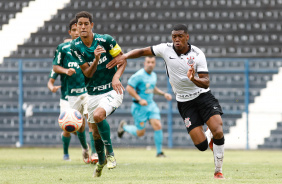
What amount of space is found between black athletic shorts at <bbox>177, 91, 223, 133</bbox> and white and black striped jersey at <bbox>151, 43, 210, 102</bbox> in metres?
0.07

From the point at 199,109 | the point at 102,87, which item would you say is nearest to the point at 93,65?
the point at 102,87

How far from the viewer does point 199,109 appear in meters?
7.20

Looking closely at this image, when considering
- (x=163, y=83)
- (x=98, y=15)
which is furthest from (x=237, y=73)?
(x=98, y=15)

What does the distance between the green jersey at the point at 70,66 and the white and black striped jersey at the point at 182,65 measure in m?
2.86

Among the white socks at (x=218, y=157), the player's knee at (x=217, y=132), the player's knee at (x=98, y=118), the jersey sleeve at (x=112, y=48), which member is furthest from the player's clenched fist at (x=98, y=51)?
the white socks at (x=218, y=157)

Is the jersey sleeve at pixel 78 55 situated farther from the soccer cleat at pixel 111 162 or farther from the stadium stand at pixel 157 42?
the stadium stand at pixel 157 42

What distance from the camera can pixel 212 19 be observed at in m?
18.2

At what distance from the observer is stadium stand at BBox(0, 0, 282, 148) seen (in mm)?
16203

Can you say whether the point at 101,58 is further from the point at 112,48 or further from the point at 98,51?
the point at 98,51

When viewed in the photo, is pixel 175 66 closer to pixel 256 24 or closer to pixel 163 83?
pixel 163 83

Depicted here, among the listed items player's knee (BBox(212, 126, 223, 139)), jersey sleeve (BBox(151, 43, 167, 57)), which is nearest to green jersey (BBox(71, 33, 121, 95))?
jersey sleeve (BBox(151, 43, 167, 57))

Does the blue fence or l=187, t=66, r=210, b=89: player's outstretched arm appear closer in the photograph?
l=187, t=66, r=210, b=89: player's outstretched arm

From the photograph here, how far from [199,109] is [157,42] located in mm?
10637

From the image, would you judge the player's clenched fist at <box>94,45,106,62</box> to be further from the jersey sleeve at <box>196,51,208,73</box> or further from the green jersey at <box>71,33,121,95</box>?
the jersey sleeve at <box>196,51,208,73</box>
